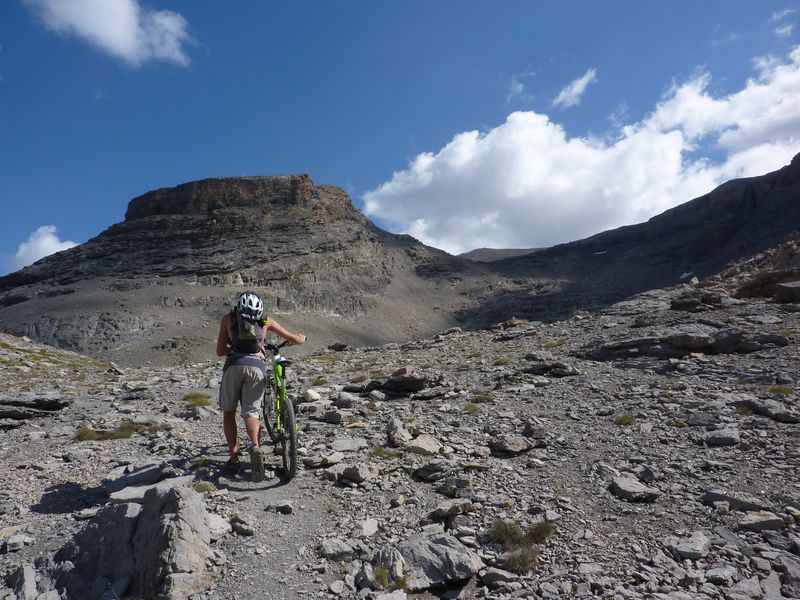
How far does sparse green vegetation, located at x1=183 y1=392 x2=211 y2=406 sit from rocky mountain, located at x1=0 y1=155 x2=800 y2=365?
5985cm

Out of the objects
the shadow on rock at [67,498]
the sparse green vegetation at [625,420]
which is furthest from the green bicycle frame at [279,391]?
the sparse green vegetation at [625,420]

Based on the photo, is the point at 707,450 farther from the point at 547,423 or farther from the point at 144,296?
the point at 144,296

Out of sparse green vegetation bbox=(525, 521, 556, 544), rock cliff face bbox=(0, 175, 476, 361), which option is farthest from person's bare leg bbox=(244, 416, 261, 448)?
rock cliff face bbox=(0, 175, 476, 361)

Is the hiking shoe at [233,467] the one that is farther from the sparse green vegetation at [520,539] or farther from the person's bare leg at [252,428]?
the sparse green vegetation at [520,539]

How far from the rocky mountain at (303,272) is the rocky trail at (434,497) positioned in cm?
6567

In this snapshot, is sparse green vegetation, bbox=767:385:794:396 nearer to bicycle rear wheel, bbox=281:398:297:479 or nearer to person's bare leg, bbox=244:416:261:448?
bicycle rear wheel, bbox=281:398:297:479

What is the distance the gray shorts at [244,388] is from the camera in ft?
21.6

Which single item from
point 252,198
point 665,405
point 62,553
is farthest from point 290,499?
point 252,198

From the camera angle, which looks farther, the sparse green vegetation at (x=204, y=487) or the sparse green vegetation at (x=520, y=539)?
the sparse green vegetation at (x=204, y=487)

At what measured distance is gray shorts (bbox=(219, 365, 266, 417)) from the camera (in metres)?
6.60

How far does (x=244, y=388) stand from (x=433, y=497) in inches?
117

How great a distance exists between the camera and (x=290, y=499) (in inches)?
236

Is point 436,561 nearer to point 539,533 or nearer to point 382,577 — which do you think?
point 382,577

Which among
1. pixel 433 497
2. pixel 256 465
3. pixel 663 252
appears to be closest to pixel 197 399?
pixel 256 465
